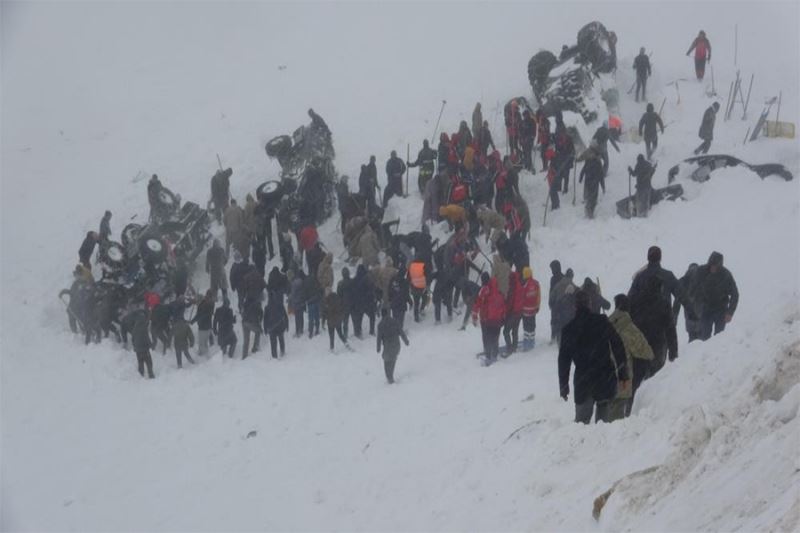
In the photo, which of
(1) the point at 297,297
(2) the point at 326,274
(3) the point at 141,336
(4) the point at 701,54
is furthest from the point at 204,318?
(4) the point at 701,54

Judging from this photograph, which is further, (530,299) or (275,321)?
(275,321)

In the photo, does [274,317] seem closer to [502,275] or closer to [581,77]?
[502,275]

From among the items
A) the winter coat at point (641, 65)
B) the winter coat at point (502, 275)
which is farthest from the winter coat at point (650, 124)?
the winter coat at point (502, 275)

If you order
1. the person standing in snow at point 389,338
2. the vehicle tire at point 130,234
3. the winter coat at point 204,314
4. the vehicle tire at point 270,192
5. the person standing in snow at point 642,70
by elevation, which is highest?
the person standing in snow at point 642,70

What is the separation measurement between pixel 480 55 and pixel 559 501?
64.9ft

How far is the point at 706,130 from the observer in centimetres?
2055

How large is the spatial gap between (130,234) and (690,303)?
461 inches

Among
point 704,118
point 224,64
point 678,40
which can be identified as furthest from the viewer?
point 224,64

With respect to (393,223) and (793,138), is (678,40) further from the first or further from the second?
(393,223)

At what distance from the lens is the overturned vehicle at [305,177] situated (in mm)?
19875

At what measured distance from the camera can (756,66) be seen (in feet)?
81.4

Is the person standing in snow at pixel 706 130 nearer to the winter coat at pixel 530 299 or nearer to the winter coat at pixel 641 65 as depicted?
the winter coat at pixel 641 65

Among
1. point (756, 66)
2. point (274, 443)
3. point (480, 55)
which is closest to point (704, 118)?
point (756, 66)

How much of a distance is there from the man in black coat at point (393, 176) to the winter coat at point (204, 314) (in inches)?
182
